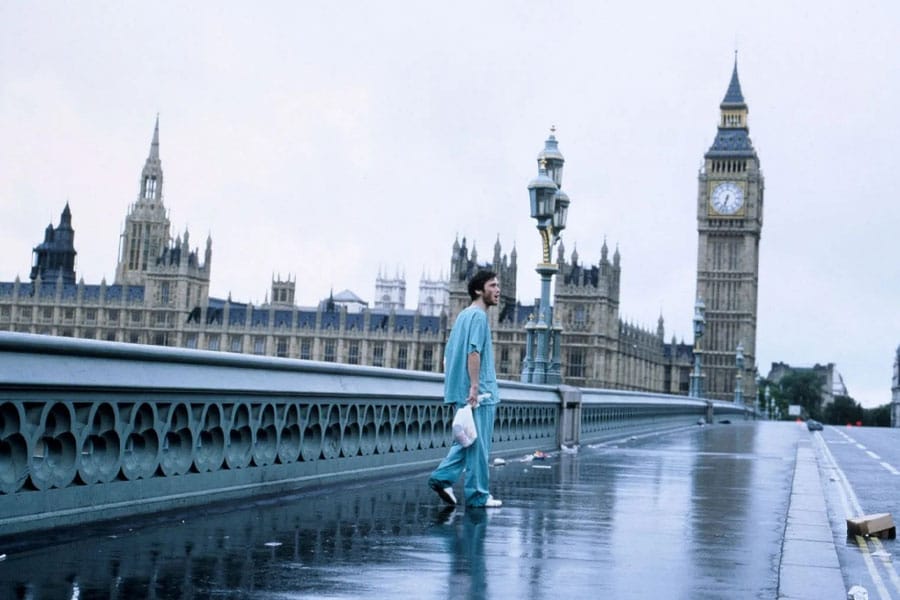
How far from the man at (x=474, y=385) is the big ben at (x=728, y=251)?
13096 cm

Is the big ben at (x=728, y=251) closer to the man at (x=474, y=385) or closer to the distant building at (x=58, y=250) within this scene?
the distant building at (x=58, y=250)

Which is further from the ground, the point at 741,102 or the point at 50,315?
the point at 741,102

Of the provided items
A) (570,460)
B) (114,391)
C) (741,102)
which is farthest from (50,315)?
(114,391)

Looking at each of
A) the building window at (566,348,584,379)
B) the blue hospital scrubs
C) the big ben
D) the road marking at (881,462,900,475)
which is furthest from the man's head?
the big ben

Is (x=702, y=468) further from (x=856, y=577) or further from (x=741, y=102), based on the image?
(x=741, y=102)

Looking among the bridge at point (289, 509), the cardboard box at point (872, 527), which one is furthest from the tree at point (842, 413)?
the cardboard box at point (872, 527)

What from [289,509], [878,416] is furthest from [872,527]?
[878,416]

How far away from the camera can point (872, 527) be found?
28.3 feet

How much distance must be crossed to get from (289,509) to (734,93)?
146468mm

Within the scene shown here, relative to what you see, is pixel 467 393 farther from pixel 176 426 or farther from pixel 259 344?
pixel 259 344

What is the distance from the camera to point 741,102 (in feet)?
480

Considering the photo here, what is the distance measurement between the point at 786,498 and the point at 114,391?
256 inches

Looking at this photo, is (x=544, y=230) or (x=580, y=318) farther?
(x=580, y=318)

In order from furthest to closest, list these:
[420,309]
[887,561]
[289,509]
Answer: [420,309] < [289,509] < [887,561]
